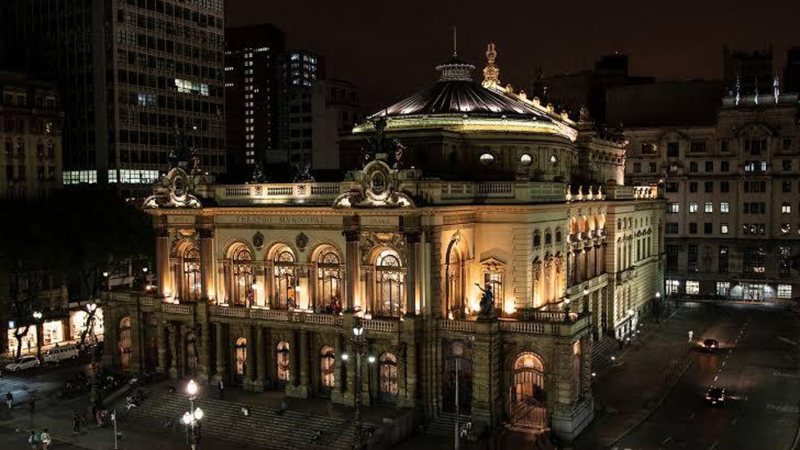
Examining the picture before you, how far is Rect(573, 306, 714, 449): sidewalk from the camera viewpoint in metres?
54.1

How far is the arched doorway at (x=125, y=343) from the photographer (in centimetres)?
6919

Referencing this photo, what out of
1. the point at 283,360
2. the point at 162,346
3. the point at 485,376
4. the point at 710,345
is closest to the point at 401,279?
the point at 485,376

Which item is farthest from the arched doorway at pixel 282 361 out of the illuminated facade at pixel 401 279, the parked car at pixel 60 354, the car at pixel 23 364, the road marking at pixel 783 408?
the road marking at pixel 783 408

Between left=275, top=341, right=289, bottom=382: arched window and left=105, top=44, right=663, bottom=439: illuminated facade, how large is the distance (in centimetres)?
17

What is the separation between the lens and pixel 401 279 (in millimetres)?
54844

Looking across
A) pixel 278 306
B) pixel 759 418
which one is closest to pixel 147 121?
pixel 278 306

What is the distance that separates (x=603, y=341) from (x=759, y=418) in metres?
20.4

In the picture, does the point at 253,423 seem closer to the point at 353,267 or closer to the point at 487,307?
the point at 353,267

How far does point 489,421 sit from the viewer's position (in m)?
52.3

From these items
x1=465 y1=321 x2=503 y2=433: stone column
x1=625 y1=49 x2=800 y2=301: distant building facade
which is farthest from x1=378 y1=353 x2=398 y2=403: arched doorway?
x1=625 y1=49 x2=800 y2=301: distant building facade

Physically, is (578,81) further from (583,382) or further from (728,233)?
(583,382)

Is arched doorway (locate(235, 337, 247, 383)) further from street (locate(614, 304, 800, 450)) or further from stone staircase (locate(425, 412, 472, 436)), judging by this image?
street (locate(614, 304, 800, 450))

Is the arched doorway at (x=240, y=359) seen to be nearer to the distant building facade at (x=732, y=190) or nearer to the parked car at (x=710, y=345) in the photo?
the parked car at (x=710, y=345)

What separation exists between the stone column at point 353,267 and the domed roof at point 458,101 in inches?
564
